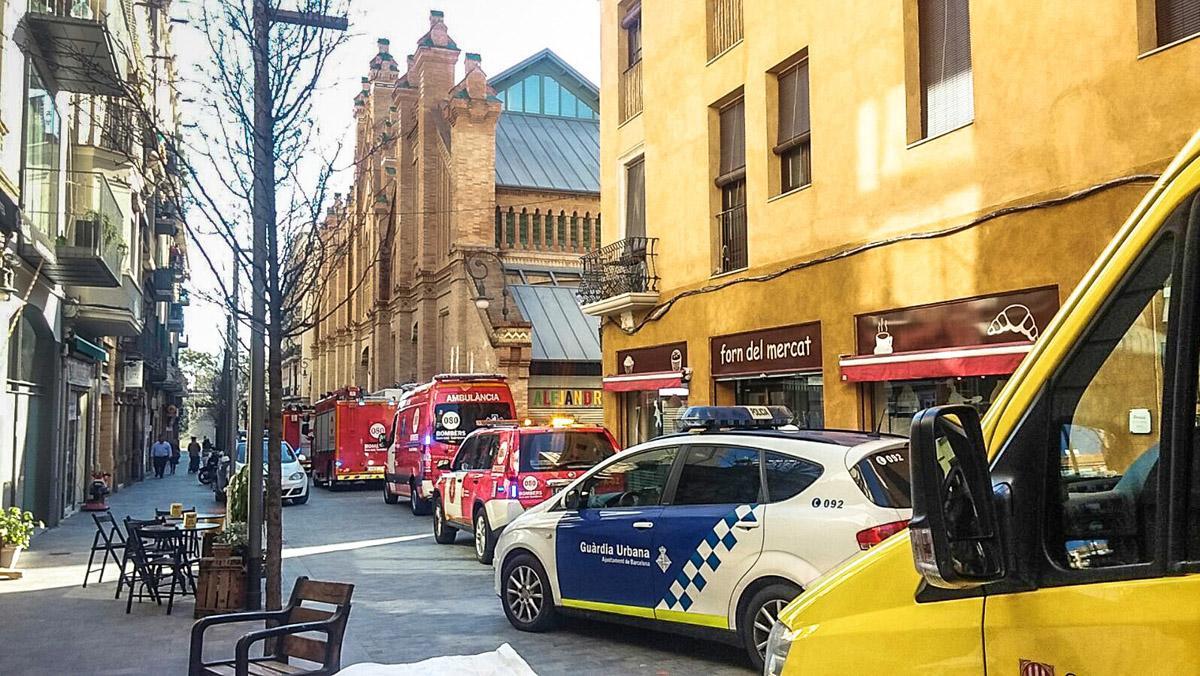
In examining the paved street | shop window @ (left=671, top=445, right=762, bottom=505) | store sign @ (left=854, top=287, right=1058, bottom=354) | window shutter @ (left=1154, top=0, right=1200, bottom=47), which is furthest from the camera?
store sign @ (left=854, top=287, right=1058, bottom=354)

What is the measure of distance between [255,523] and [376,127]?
40951 mm

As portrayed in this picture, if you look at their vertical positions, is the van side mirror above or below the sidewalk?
above

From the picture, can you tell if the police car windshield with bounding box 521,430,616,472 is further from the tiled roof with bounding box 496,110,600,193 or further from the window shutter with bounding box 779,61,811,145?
the tiled roof with bounding box 496,110,600,193

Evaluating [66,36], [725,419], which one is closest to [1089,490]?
[725,419]

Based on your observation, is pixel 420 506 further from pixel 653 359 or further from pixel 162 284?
pixel 162 284

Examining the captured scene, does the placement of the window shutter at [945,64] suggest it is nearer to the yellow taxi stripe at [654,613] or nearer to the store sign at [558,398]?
the yellow taxi stripe at [654,613]

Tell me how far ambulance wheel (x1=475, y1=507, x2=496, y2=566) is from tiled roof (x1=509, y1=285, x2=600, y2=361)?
21195 millimetres

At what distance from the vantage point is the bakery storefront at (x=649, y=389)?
57.4ft

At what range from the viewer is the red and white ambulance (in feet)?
72.6

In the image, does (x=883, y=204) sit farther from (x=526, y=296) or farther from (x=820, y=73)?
(x=526, y=296)

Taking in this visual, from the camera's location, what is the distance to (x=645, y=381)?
18.5m

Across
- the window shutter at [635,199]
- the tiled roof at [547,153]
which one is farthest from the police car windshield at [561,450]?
the tiled roof at [547,153]

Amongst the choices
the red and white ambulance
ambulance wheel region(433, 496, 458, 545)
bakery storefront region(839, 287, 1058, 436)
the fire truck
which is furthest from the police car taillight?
the fire truck

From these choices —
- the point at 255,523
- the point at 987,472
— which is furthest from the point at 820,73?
the point at 987,472
